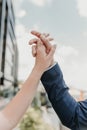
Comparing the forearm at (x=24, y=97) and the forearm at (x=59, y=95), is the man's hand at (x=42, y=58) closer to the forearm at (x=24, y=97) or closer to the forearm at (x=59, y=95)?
the forearm at (x=24, y=97)

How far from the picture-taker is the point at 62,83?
89cm

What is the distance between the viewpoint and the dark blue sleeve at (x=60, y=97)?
2.85 ft

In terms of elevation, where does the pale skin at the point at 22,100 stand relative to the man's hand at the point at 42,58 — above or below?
below

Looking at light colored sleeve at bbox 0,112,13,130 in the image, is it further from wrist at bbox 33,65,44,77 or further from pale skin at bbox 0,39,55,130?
wrist at bbox 33,65,44,77

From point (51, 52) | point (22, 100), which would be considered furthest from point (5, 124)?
point (51, 52)

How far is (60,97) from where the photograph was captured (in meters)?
0.89

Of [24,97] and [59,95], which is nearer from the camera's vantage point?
[24,97]

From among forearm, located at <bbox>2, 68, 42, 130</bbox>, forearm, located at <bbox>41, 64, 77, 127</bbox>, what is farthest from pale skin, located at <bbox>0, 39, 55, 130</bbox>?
forearm, located at <bbox>41, 64, 77, 127</bbox>

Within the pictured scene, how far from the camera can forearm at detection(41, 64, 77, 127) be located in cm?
87

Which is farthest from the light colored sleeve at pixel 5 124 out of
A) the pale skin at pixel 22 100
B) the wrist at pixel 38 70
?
the wrist at pixel 38 70

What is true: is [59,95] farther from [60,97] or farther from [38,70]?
[38,70]

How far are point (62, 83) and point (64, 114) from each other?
8 cm

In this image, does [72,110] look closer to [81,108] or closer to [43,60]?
[81,108]

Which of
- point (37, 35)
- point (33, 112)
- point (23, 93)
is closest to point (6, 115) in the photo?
point (23, 93)
